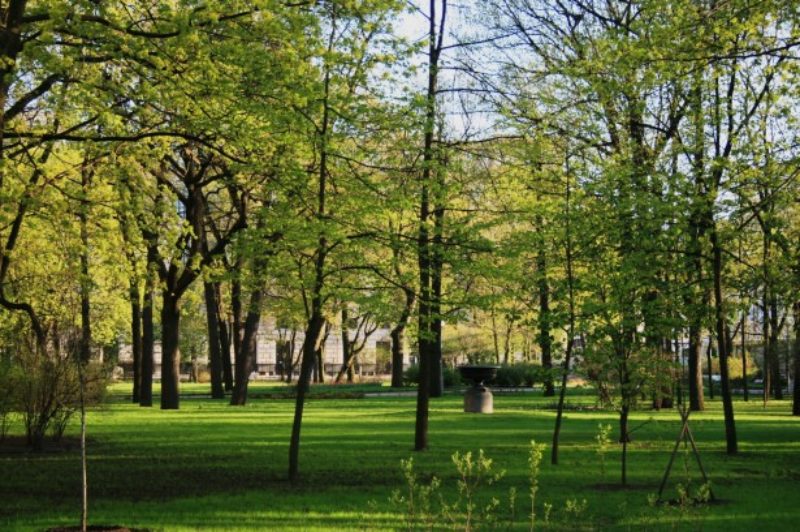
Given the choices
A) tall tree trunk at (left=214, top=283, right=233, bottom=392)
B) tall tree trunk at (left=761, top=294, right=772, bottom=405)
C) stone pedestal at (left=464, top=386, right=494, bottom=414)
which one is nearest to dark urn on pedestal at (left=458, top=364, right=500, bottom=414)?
stone pedestal at (left=464, top=386, right=494, bottom=414)

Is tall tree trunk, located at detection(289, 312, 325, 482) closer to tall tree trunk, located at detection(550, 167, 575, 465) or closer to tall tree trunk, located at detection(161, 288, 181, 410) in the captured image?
tall tree trunk, located at detection(550, 167, 575, 465)

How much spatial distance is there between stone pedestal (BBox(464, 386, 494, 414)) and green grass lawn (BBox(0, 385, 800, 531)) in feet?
8.51

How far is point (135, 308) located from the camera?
36.0 meters

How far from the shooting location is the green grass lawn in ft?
35.7

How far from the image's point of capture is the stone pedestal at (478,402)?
99.3 feet

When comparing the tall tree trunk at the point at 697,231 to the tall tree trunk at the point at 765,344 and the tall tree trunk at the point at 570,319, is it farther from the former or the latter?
the tall tree trunk at the point at 570,319

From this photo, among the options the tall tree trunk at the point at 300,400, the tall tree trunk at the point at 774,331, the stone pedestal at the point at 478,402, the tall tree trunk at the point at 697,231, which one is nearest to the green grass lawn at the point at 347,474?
the tall tree trunk at the point at 300,400

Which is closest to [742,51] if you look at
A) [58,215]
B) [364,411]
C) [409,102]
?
[409,102]

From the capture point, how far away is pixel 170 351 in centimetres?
3123

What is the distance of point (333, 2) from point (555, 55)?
633 inches

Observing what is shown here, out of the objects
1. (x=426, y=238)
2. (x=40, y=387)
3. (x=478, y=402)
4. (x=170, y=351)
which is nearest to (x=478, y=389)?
(x=478, y=402)

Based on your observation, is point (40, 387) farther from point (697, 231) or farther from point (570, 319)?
point (697, 231)

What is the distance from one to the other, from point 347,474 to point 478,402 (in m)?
16.0

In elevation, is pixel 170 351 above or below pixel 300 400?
above
